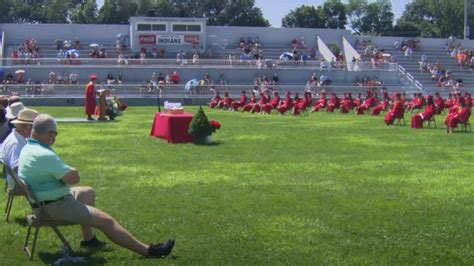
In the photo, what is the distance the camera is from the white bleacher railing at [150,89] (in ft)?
140

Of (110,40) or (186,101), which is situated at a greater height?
(110,40)

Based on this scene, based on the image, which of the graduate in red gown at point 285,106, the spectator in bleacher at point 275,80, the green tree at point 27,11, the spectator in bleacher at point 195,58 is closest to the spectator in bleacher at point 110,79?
the spectator in bleacher at point 195,58

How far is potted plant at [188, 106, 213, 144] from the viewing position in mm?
17781

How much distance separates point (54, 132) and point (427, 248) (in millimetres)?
4191

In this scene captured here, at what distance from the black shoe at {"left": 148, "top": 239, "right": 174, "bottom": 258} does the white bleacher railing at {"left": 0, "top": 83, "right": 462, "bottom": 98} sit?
35523 millimetres

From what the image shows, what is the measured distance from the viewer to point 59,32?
56812 millimetres

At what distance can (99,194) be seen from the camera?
10594 mm

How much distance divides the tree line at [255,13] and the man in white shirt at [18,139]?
99.2m

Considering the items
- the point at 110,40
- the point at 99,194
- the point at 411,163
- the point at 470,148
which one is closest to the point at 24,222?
the point at 99,194

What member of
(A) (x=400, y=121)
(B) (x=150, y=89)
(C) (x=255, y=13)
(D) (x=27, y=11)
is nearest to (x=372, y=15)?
(C) (x=255, y=13)

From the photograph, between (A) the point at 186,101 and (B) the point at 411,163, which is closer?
(B) the point at 411,163

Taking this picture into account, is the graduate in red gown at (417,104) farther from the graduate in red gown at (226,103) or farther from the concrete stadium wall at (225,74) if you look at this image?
the concrete stadium wall at (225,74)

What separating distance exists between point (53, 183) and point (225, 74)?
4480cm

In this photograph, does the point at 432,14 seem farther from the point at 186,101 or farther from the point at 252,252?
the point at 252,252
